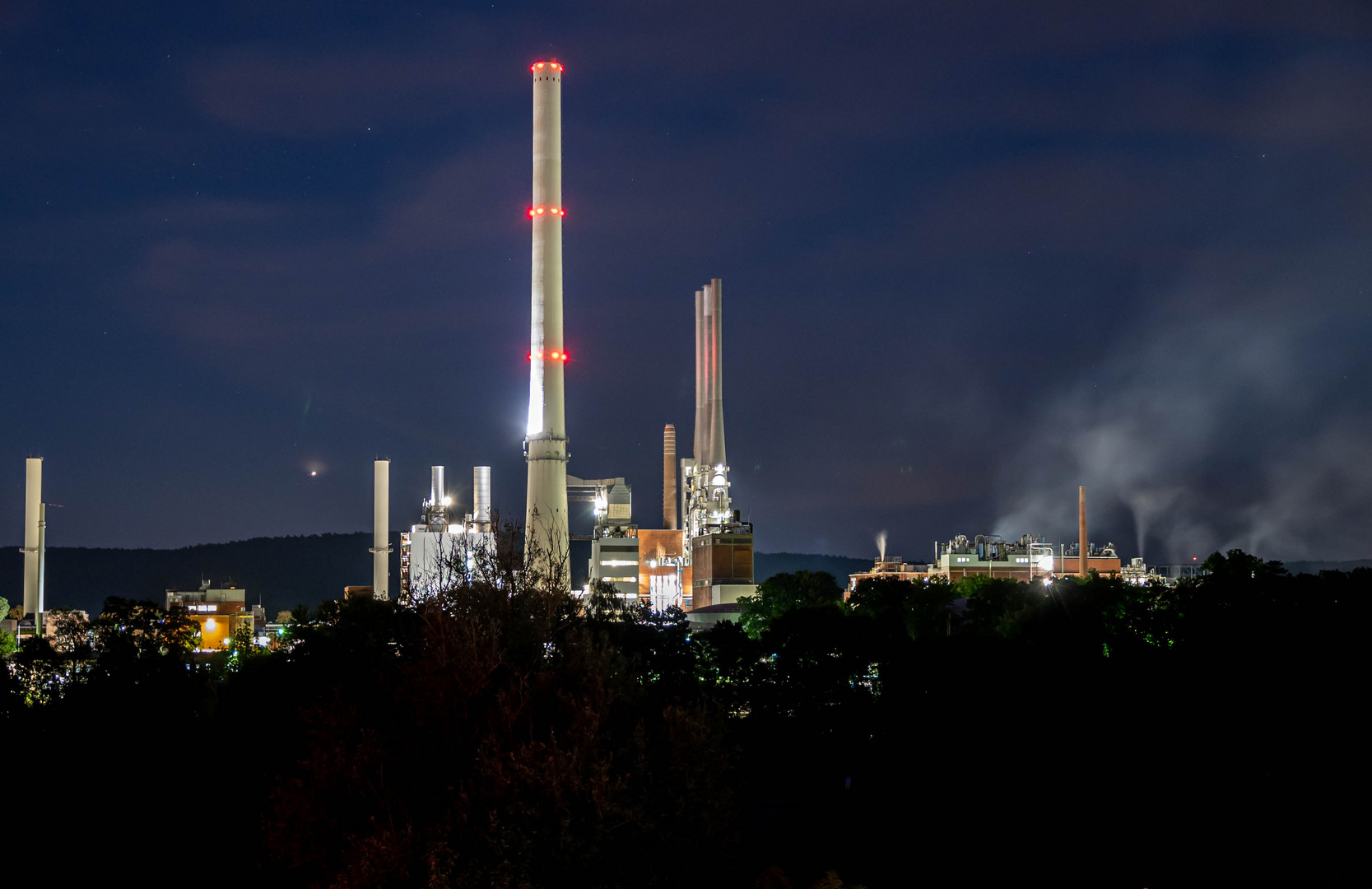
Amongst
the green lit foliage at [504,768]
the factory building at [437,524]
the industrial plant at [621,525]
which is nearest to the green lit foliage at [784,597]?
the industrial plant at [621,525]

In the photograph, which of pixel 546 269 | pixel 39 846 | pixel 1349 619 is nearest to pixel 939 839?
pixel 1349 619

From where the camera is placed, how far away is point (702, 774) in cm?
2111

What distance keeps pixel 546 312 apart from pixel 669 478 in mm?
54338

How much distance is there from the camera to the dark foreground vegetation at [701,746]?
19.8 m

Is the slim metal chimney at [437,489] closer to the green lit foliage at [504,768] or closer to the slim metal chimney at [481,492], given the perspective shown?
the slim metal chimney at [481,492]

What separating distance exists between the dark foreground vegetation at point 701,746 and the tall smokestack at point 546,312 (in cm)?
2496

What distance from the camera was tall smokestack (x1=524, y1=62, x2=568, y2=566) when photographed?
76625 mm

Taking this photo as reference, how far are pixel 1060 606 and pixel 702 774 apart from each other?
3969cm

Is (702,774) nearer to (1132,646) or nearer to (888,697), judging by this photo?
(888,697)

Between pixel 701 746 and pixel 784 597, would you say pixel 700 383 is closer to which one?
pixel 784 597

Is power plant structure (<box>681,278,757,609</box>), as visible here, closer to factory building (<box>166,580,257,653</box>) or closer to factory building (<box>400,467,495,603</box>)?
factory building (<box>400,467,495,603</box>)

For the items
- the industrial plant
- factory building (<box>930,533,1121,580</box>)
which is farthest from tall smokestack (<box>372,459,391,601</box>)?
factory building (<box>930,533,1121,580</box>)

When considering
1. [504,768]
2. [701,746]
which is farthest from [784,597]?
[504,768]

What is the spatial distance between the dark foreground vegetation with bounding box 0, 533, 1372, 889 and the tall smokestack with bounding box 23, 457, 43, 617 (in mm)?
58733
